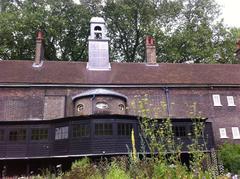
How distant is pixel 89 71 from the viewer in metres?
27.7

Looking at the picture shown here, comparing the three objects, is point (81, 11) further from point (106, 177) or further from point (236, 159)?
point (106, 177)

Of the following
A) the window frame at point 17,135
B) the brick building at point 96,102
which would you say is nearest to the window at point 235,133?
the brick building at point 96,102

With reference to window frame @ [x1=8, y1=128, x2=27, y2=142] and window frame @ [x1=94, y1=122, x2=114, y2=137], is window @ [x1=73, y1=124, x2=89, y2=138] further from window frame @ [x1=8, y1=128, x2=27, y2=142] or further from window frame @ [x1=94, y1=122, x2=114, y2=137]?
window frame @ [x1=8, y1=128, x2=27, y2=142]

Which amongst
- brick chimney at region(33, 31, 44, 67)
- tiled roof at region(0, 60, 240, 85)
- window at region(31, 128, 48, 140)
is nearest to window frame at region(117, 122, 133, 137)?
tiled roof at region(0, 60, 240, 85)

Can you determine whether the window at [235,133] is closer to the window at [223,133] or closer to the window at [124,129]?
the window at [223,133]

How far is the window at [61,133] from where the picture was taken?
21.2 m

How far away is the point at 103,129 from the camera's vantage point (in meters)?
20.7

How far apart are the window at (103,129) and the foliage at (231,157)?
8039 millimetres

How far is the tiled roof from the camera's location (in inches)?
1003

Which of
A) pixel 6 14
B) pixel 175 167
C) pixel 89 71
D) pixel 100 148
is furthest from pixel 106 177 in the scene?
pixel 6 14

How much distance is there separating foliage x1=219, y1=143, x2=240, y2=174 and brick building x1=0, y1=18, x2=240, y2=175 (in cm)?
→ 115

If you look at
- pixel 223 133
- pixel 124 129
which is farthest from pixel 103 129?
pixel 223 133

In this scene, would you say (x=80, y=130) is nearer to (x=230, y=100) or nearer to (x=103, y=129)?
(x=103, y=129)

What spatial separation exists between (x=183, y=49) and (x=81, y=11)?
14501 mm
